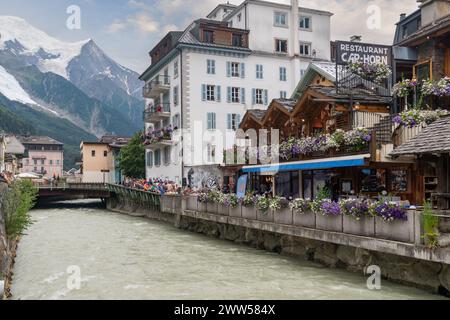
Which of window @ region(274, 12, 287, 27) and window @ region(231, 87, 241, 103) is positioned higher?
window @ region(274, 12, 287, 27)

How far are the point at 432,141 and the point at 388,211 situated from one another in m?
2.85

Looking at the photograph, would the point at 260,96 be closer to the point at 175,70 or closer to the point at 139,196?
the point at 175,70

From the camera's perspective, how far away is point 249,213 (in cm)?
2373

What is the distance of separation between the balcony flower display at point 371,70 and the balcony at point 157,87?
28.9 metres

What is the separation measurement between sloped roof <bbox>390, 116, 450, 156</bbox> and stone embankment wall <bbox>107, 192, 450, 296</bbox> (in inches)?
119

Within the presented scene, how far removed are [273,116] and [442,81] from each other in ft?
42.5

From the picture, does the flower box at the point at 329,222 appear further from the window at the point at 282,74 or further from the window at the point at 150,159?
the window at the point at 150,159

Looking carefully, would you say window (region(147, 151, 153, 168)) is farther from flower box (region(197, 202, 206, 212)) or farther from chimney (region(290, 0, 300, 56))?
flower box (region(197, 202, 206, 212))

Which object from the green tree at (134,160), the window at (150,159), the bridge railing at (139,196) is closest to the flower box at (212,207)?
the bridge railing at (139,196)

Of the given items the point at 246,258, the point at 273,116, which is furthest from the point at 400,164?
the point at 273,116

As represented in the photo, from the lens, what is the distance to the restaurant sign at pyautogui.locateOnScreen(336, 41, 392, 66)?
2423 centimetres

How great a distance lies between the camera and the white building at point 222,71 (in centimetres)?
4719

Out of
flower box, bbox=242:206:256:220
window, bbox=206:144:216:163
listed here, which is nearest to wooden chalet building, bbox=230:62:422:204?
flower box, bbox=242:206:256:220

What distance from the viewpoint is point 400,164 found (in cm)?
2128
